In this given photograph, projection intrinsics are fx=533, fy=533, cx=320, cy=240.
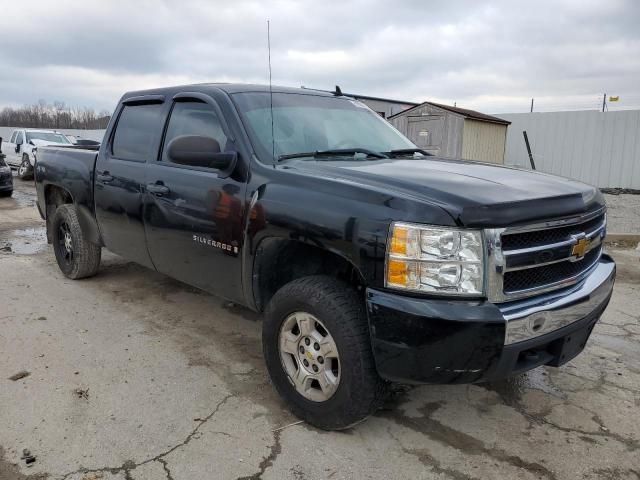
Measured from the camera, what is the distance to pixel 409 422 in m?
3.04

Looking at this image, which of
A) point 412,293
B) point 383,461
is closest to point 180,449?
point 383,461

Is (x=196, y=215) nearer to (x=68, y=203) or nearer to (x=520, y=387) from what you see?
(x=520, y=387)

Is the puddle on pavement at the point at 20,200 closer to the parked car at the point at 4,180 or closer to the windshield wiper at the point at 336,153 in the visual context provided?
the parked car at the point at 4,180

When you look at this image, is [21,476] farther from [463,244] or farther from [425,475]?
[463,244]

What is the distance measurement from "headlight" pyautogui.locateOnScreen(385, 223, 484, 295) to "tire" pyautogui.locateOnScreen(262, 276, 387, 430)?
0.40m

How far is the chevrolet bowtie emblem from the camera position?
2.78 meters

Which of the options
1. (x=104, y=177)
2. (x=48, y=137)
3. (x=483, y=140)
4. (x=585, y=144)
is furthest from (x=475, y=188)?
(x=48, y=137)

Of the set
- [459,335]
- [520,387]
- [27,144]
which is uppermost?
[27,144]

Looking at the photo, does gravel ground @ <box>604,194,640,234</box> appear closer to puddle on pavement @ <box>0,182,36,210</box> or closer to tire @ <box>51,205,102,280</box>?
tire @ <box>51,205,102,280</box>

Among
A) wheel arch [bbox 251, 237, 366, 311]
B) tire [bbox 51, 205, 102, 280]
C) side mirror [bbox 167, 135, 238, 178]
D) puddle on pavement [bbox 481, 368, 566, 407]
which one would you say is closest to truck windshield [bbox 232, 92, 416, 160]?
side mirror [bbox 167, 135, 238, 178]

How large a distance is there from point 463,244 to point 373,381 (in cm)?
81

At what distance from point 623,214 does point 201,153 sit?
9621 millimetres

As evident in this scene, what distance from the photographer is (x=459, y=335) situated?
7.72 feet

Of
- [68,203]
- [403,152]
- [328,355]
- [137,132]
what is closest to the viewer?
[328,355]
